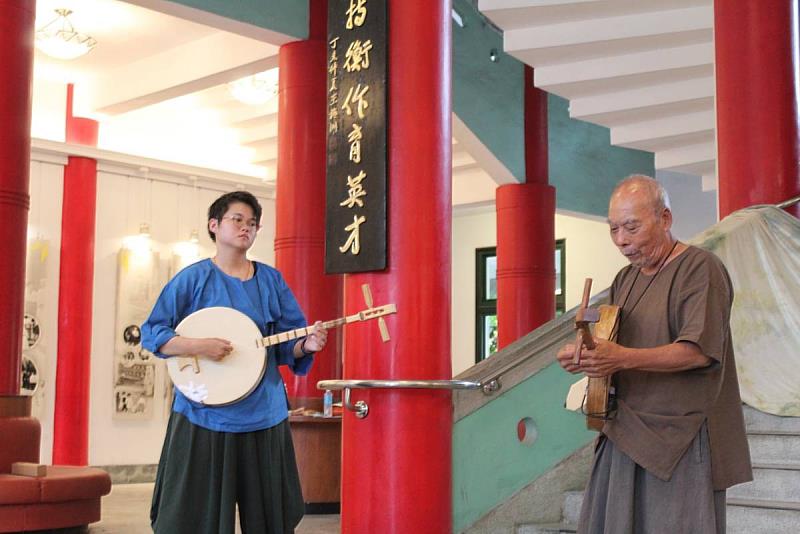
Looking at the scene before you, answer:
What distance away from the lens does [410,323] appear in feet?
14.0

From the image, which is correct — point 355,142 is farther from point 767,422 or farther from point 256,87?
point 256,87

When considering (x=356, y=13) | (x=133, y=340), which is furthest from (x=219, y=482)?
(x=133, y=340)

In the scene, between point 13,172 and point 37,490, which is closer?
point 37,490

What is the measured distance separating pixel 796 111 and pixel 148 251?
773 centimetres

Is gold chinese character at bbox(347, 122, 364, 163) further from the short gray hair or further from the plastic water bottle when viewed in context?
the plastic water bottle

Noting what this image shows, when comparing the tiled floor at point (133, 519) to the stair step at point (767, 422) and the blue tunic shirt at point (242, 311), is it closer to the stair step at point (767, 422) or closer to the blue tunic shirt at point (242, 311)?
the stair step at point (767, 422)

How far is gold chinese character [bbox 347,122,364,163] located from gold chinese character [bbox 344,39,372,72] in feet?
0.86

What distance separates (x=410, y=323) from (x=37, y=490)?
2.64 metres

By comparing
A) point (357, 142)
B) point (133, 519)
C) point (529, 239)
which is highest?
point (529, 239)

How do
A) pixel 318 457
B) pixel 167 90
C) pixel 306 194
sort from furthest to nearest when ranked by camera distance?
pixel 167 90, pixel 306 194, pixel 318 457

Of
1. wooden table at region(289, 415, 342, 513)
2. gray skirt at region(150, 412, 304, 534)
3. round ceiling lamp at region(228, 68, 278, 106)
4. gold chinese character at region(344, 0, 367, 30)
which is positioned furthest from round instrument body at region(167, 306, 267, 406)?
round ceiling lamp at region(228, 68, 278, 106)

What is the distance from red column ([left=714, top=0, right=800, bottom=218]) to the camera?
5777 mm

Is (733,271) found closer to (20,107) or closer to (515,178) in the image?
(20,107)

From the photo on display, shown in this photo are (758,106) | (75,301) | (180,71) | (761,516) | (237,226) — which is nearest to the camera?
(237,226)
